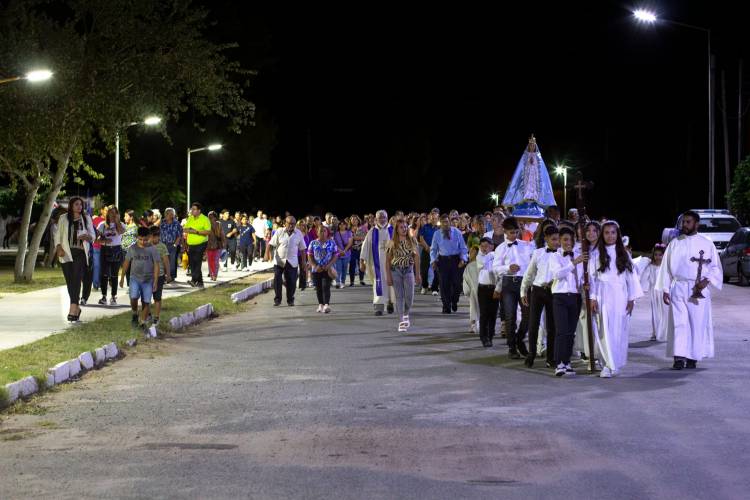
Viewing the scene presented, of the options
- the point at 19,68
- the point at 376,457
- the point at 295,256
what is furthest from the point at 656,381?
the point at 19,68

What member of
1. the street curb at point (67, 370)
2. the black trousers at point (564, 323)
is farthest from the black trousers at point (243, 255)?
the black trousers at point (564, 323)

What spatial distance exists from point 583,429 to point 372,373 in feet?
12.6

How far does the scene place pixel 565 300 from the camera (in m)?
12.4

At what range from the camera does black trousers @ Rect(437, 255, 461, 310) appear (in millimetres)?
20484

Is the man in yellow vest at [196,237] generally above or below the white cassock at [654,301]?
above

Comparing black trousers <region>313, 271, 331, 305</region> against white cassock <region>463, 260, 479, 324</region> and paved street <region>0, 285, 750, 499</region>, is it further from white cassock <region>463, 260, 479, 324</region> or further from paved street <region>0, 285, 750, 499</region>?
paved street <region>0, 285, 750, 499</region>

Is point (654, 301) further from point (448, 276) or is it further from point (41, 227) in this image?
point (41, 227)

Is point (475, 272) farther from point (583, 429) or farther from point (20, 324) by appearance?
point (583, 429)

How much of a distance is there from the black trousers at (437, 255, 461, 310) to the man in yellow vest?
7767 mm

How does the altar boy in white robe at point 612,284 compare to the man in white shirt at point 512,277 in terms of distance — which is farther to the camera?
the man in white shirt at point 512,277

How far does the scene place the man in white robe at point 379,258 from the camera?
20344mm

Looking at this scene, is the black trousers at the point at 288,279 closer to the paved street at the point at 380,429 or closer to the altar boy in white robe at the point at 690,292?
the paved street at the point at 380,429

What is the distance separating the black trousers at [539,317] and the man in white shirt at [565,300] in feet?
0.75

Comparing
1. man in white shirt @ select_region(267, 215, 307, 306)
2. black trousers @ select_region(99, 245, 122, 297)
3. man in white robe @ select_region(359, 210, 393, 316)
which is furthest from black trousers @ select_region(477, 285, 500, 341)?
black trousers @ select_region(99, 245, 122, 297)
